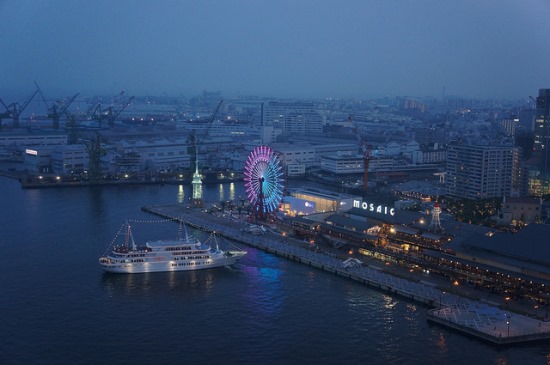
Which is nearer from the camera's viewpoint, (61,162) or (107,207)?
(107,207)

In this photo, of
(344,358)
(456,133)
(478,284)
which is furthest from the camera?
(456,133)

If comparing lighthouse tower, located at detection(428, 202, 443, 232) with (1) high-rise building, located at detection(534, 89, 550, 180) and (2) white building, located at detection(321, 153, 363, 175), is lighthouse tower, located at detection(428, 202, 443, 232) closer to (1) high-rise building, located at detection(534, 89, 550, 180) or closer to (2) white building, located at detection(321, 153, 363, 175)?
(1) high-rise building, located at detection(534, 89, 550, 180)

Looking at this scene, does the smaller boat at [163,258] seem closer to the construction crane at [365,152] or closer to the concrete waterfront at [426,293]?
the concrete waterfront at [426,293]

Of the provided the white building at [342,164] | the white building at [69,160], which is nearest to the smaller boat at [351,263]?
the white building at [342,164]

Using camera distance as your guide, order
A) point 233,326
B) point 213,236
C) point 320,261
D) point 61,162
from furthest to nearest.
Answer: point 61,162 → point 213,236 → point 320,261 → point 233,326

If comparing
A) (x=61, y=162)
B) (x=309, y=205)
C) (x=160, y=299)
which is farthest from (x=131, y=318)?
(x=61, y=162)

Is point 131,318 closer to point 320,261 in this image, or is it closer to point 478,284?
point 320,261

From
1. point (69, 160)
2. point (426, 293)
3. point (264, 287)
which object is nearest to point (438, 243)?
point (426, 293)

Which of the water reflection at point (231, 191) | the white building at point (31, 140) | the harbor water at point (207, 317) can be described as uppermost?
the white building at point (31, 140)
